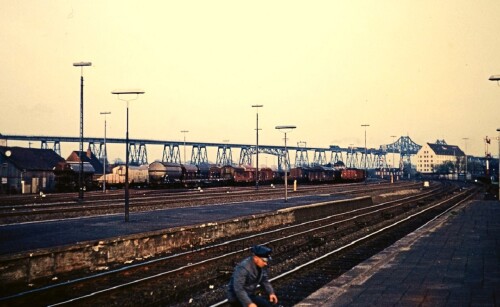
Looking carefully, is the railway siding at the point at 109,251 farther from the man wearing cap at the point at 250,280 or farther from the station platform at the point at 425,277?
the man wearing cap at the point at 250,280

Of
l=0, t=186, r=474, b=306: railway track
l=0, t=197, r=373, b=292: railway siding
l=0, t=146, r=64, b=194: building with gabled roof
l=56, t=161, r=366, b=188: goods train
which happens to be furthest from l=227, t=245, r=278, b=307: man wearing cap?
l=56, t=161, r=366, b=188: goods train

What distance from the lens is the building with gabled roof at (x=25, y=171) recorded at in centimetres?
6050

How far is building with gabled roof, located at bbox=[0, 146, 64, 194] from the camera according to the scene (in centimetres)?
6050

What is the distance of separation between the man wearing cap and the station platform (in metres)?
3.52

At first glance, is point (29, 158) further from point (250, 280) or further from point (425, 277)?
point (250, 280)

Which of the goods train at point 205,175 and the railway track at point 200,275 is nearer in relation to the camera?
the railway track at point 200,275

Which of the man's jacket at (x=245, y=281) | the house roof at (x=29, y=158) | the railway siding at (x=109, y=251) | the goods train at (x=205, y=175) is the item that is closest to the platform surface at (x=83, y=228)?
the railway siding at (x=109, y=251)

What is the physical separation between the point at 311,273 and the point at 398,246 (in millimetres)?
5347

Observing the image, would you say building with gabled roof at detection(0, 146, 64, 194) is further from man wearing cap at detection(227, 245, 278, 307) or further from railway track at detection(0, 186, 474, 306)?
man wearing cap at detection(227, 245, 278, 307)

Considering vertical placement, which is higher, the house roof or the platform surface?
the house roof

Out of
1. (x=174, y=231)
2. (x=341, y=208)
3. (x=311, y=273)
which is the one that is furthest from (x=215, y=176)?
(x=311, y=273)

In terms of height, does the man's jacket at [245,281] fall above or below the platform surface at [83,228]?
above

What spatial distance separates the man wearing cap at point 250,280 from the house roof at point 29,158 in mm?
57929

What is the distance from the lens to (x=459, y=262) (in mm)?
17234
